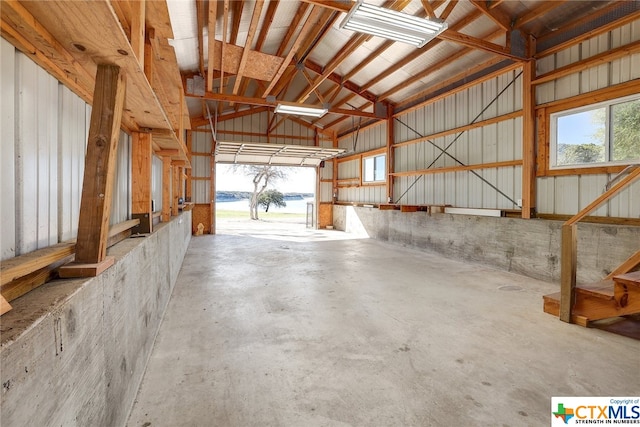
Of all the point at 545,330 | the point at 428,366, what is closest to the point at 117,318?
the point at 428,366

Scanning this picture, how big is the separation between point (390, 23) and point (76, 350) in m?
4.88

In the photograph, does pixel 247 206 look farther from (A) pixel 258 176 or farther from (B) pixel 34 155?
(B) pixel 34 155

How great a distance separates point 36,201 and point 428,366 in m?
2.87

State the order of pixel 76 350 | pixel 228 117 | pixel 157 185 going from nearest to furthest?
pixel 76 350 → pixel 157 185 → pixel 228 117

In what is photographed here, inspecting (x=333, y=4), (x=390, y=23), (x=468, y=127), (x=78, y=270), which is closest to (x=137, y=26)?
(x=78, y=270)

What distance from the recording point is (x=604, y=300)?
3.31 metres

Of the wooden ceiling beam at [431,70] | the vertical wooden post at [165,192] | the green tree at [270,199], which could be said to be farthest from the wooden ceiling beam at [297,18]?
the green tree at [270,199]

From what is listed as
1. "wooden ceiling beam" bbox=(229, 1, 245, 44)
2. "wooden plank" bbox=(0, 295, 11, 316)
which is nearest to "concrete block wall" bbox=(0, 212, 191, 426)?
"wooden plank" bbox=(0, 295, 11, 316)

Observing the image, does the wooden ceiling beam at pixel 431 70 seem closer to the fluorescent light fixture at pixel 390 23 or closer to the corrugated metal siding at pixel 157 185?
the fluorescent light fixture at pixel 390 23

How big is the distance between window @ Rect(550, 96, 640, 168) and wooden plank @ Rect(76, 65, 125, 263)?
6681mm

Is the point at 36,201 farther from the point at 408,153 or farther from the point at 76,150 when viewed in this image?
the point at 408,153

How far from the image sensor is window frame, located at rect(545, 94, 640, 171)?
5051mm

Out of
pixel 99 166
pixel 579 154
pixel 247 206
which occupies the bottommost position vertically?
pixel 99 166

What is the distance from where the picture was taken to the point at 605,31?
16.9 ft
